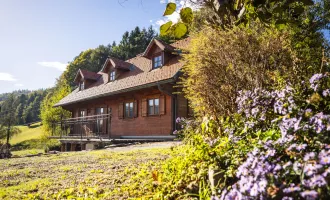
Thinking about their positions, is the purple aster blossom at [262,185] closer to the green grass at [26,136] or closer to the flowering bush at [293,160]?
the flowering bush at [293,160]

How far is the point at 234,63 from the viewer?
6.27 metres

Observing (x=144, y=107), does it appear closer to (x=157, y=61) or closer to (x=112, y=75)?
(x=157, y=61)

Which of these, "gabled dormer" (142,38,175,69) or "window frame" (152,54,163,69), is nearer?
"gabled dormer" (142,38,175,69)

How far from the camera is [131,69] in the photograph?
65.8 ft

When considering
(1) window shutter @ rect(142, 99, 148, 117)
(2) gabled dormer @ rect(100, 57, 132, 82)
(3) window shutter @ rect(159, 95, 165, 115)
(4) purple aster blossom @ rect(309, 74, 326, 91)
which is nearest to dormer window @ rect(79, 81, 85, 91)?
(2) gabled dormer @ rect(100, 57, 132, 82)

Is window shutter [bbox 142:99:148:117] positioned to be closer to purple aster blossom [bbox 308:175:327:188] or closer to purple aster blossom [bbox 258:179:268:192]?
purple aster blossom [bbox 258:179:268:192]

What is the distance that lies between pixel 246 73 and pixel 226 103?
2.83 feet

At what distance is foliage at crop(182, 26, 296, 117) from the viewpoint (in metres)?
5.99

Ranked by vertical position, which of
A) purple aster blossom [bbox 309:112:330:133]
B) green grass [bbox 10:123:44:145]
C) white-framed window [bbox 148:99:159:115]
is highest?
white-framed window [bbox 148:99:159:115]

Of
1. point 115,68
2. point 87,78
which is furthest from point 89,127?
point 87,78

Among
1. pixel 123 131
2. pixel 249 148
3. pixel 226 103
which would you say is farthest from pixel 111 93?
pixel 249 148

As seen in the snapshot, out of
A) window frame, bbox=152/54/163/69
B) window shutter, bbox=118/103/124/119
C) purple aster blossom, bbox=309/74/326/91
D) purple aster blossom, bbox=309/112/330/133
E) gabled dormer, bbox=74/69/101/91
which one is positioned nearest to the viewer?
purple aster blossom, bbox=309/112/330/133

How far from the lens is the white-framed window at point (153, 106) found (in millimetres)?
15406

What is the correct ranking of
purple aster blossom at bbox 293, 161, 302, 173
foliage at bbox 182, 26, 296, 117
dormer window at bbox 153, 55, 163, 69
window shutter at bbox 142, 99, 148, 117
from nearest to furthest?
purple aster blossom at bbox 293, 161, 302, 173 < foliage at bbox 182, 26, 296, 117 < window shutter at bbox 142, 99, 148, 117 < dormer window at bbox 153, 55, 163, 69
